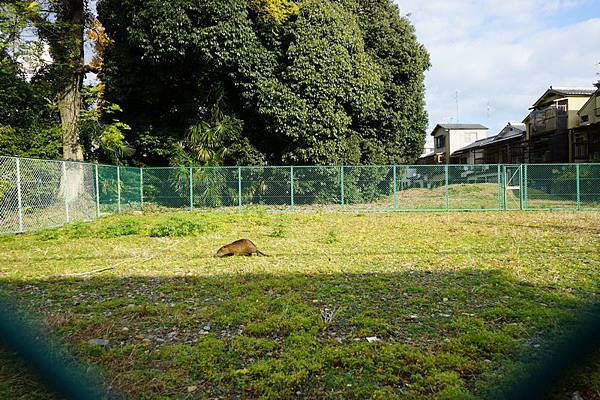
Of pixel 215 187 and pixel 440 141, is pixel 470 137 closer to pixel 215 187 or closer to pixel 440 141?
pixel 440 141

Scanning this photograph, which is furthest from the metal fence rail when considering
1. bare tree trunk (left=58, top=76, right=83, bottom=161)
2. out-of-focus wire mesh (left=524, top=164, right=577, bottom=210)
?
bare tree trunk (left=58, top=76, right=83, bottom=161)

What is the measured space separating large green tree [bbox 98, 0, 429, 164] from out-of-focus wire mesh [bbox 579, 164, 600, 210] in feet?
25.1

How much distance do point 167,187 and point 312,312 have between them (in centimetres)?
1175

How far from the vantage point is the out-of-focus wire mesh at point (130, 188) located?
13008 millimetres

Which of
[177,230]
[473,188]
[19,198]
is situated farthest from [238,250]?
[473,188]

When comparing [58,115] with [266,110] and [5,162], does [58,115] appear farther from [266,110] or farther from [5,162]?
[266,110]

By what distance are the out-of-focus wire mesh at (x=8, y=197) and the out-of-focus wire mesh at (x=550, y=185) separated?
48.2 feet

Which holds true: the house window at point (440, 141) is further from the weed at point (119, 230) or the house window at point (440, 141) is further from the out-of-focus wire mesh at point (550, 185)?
the weed at point (119, 230)

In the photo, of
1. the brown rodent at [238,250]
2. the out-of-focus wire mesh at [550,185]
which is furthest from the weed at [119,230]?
the out-of-focus wire mesh at [550,185]

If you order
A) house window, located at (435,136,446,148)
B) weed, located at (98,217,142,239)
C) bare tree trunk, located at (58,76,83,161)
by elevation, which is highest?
house window, located at (435,136,446,148)

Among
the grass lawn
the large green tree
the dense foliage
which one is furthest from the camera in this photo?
the large green tree

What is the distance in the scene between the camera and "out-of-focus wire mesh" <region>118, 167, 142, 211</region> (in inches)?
512

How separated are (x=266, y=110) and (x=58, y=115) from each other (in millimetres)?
7154

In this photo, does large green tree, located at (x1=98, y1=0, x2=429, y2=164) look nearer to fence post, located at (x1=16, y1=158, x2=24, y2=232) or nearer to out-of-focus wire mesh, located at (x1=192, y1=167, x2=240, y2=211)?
out-of-focus wire mesh, located at (x1=192, y1=167, x2=240, y2=211)
